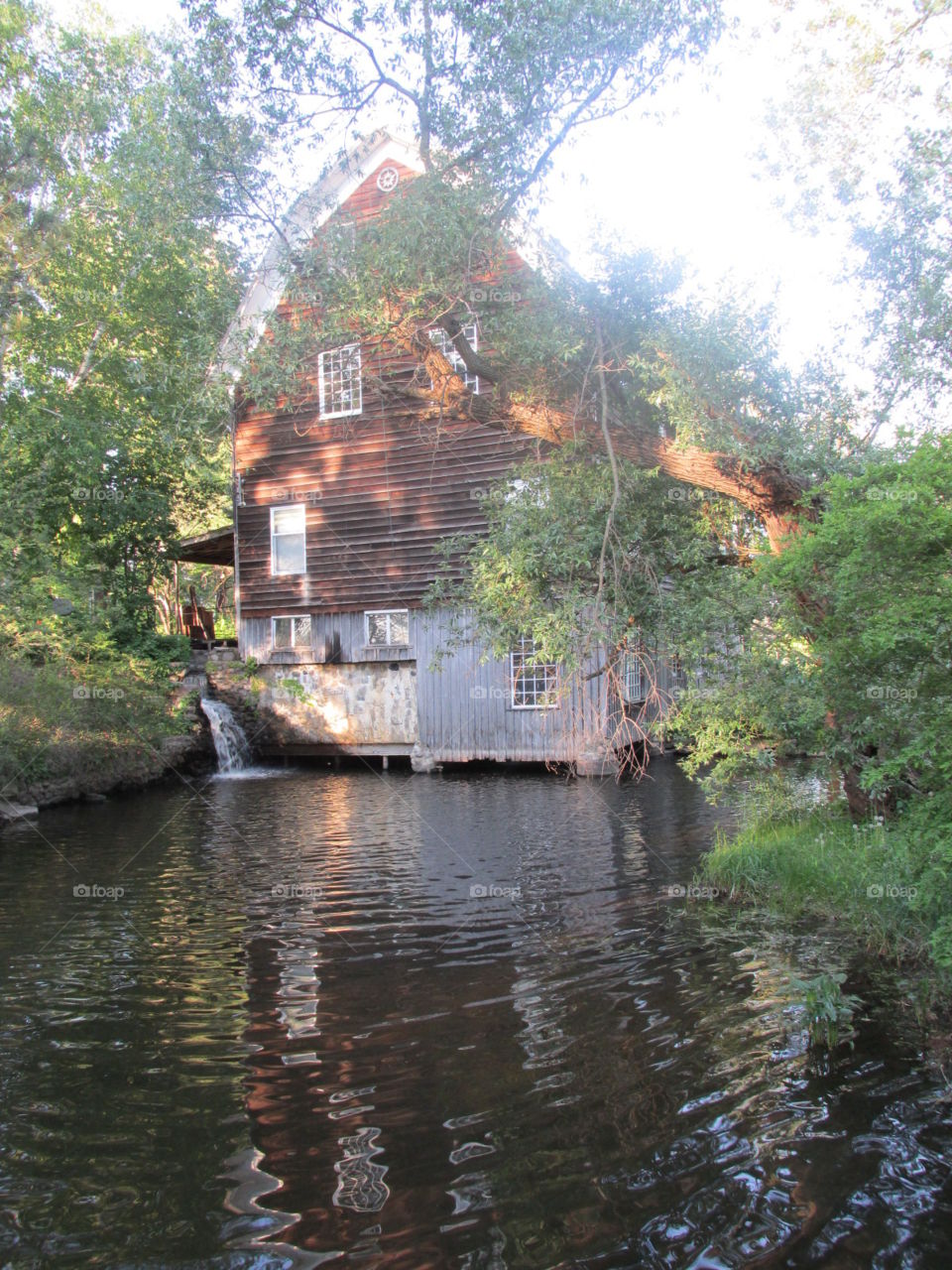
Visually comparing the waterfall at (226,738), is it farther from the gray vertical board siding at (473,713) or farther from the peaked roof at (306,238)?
the peaked roof at (306,238)

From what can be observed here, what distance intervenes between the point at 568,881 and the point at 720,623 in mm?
3486

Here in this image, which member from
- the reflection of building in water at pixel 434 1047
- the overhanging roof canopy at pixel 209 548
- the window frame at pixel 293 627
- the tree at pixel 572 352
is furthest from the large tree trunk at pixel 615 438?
the overhanging roof canopy at pixel 209 548

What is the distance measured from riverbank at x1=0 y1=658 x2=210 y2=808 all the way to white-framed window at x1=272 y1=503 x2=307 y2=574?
3.96 m

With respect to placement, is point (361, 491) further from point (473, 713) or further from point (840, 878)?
point (840, 878)

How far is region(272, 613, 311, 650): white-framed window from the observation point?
23.3 metres

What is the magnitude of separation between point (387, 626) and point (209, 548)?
21.1ft

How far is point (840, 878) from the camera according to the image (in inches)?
335

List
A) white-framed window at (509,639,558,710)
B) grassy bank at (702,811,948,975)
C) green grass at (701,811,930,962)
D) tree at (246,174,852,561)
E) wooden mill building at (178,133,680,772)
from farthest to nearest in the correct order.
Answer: wooden mill building at (178,133,680,772)
white-framed window at (509,639,558,710)
tree at (246,174,852,561)
green grass at (701,811,930,962)
grassy bank at (702,811,948,975)

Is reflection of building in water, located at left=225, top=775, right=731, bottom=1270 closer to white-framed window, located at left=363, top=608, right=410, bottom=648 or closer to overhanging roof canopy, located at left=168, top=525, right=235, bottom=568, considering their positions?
white-framed window, located at left=363, top=608, right=410, bottom=648

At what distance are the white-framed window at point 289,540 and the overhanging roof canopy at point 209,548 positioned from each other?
153 cm

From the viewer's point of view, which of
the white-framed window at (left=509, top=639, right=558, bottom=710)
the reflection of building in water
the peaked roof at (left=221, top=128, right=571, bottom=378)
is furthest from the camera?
the white-framed window at (left=509, top=639, right=558, bottom=710)

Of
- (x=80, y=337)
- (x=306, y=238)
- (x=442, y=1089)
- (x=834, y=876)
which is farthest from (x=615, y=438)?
(x=80, y=337)

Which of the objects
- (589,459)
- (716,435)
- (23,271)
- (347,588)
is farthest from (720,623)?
(23,271)

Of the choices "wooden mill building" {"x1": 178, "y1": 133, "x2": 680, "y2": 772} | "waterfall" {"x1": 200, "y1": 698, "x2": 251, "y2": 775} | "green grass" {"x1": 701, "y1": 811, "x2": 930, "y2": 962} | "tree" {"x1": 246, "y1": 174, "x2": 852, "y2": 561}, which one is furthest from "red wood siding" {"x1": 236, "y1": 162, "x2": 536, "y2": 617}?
"green grass" {"x1": 701, "y1": 811, "x2": 930, "y2": 962}
